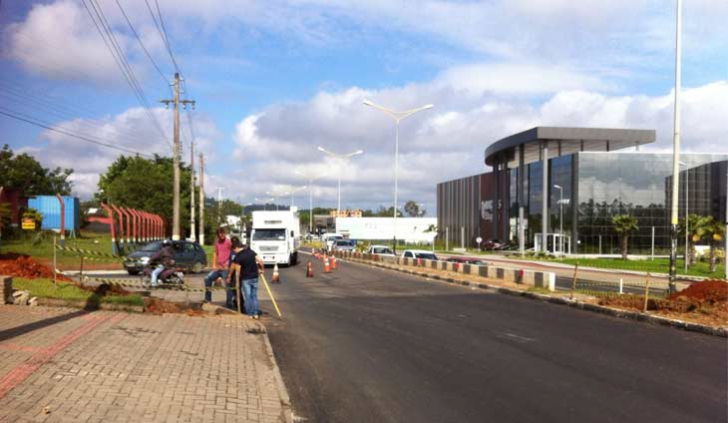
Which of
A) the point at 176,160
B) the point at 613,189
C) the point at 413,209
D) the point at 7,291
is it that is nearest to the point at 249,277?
the point at 7,291

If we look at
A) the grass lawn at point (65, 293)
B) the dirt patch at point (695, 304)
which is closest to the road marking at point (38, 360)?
the grass lawn at point (65, 293)

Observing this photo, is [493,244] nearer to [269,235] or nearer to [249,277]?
[269,235]

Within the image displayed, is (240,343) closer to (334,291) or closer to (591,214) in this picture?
(334,291)

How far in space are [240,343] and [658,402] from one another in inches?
248

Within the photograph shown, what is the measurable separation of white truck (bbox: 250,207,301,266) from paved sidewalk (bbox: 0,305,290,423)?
23534 mm

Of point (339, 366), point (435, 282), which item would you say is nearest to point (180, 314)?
point (339, 366)

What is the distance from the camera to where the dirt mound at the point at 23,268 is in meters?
14.5

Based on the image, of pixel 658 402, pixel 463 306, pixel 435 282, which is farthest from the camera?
pixel 435 282

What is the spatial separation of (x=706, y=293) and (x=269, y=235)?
23696 mm

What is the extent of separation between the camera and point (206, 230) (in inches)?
3317

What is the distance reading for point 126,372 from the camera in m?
7.77

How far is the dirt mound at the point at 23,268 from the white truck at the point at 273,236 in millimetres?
19509

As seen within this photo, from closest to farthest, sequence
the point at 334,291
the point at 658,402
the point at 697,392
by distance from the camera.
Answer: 1. the point at 658,402
2. the point at 697,392
3. the point at 334,291

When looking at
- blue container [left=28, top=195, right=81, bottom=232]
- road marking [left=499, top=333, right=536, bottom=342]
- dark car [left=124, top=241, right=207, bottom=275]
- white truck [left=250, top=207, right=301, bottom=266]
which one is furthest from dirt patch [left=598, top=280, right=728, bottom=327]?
blue container [left=28, top=195, right=81, bottom=232]
